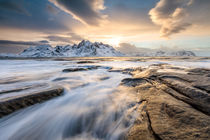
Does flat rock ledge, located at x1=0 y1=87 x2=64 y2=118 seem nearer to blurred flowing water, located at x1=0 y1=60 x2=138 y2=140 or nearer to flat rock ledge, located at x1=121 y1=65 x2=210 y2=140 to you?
blurred flowing water, located at x1=0 y1=60 x2=138 y2=140

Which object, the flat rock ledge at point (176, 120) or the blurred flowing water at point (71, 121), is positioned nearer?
the flat rock ledge at point (176, 120)

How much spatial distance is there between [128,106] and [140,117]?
24.5 inches

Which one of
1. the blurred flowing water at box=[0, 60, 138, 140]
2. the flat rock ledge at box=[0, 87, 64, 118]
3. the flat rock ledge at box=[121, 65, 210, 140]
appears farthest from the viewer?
the flat rock ledge at box=[0, 87, 64, 118]

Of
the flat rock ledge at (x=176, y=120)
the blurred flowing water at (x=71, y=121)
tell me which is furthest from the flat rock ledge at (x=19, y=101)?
the flat rock ledge at (x=176, y=120)

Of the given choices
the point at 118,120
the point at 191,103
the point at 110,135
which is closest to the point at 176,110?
the point at 191,103

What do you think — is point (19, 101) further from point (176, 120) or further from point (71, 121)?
point (176, 120)

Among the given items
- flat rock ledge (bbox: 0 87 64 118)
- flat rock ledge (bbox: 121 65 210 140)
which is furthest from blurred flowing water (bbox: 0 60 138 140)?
flat rock ledge (bbox: 121 65 210 140)

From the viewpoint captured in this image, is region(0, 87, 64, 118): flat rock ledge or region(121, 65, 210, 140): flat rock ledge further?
region(0, 87, 64, 118): flat rock ledge

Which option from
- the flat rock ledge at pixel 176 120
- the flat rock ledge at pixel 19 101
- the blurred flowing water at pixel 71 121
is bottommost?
the blurred flowing water at pixel 71 121

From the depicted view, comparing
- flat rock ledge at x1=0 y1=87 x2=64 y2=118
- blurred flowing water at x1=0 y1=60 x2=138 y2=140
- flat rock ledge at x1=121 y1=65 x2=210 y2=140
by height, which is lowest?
blurred flowing water at x1=0 y1=60 x2=138 y2=140

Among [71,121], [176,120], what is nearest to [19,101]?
[71,121]

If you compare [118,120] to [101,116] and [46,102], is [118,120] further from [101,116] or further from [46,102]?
[46,102]

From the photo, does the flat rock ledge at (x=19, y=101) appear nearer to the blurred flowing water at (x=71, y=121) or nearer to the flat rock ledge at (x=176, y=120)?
the blurred flowing water at (x=71, y=121)

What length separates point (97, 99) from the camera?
3389 mm
